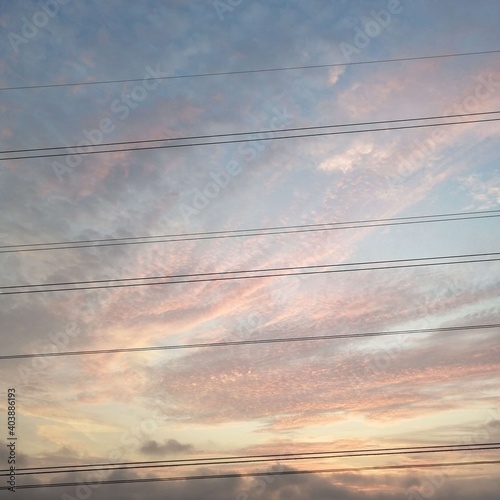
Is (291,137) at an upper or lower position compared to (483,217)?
upper

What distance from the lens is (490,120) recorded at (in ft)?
155

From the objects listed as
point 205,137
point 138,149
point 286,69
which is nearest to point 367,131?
point 286,69

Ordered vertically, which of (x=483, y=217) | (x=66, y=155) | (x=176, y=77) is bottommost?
(x=483, y=217)

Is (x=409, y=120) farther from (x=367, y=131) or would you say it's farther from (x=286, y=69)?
(x=286, y=69)

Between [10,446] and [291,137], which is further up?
[291,137]

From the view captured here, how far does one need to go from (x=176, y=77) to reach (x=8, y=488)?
68.9 ft

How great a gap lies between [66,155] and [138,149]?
3498mm

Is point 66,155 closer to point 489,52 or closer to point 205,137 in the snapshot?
point 205,137

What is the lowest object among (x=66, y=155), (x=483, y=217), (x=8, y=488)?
(x=8, y=488)

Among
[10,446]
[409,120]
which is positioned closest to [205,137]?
[409,120]

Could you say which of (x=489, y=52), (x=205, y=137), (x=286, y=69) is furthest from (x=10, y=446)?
(x=489, y=52)

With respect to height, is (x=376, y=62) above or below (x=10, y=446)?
above

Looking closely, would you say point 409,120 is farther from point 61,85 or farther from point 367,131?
point 61,85

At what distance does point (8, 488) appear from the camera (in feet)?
147
